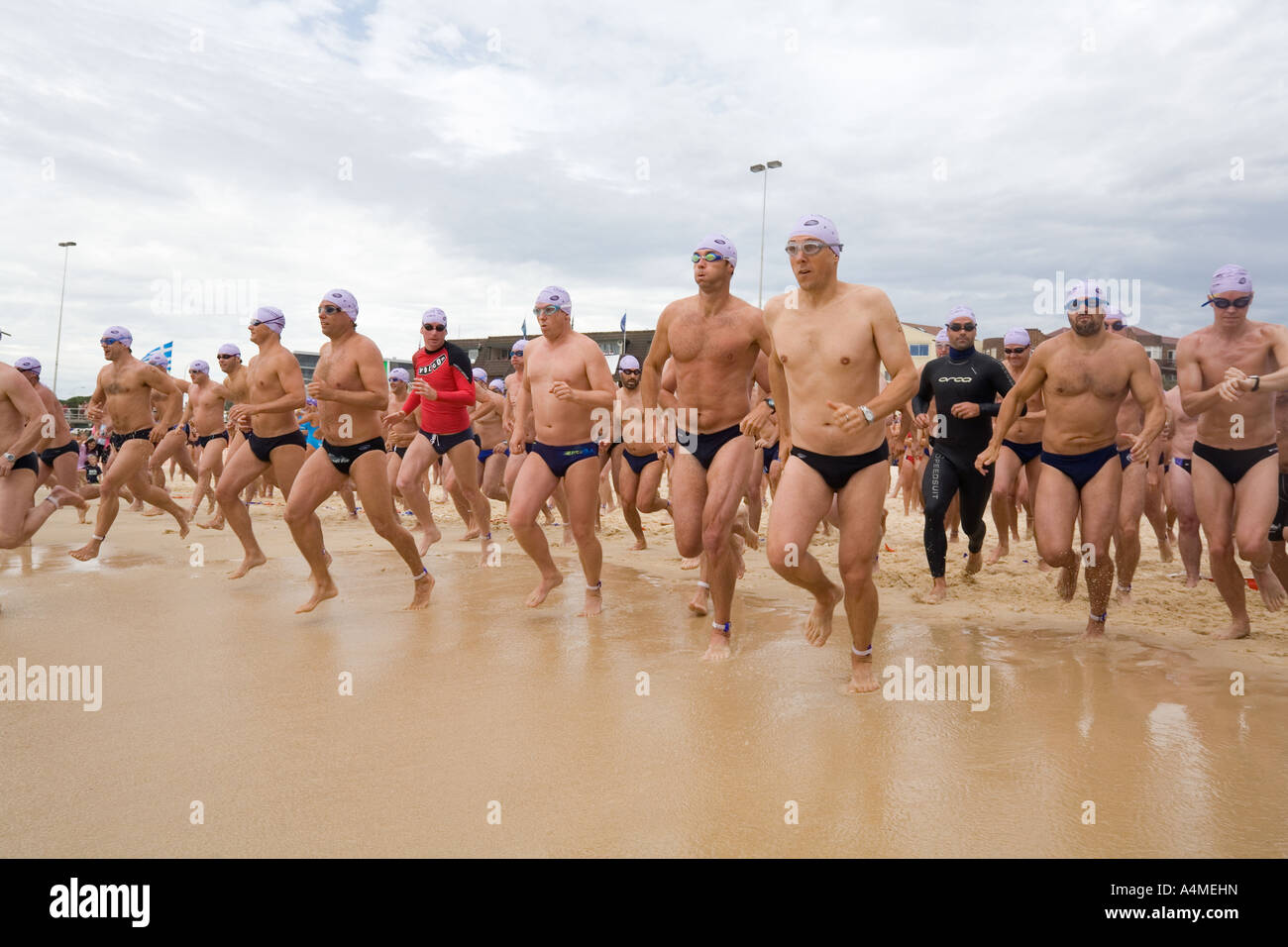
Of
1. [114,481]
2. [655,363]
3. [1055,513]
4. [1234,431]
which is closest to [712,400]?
[655,363]

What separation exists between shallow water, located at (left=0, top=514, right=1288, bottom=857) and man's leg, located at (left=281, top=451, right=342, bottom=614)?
0.39 meters

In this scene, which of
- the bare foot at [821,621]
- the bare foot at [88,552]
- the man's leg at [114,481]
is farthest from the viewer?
the man's leg at [114,481]

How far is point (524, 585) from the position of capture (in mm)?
7652

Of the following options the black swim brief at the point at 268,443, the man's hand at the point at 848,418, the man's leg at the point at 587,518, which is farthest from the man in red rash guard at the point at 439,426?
the man's hand at the point at 848,418

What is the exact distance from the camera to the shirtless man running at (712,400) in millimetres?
5418

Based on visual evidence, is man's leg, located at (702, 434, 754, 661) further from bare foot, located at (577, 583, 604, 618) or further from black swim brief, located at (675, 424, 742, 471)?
bare foot, located at (577, 583, 604, 618)

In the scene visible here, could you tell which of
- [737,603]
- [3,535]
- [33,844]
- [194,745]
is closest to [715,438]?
[737,603]

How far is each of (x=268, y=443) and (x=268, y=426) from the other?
0.14 metres

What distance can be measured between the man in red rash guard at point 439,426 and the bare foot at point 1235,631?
622 cm

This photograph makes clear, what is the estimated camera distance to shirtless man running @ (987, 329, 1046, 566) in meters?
7.97

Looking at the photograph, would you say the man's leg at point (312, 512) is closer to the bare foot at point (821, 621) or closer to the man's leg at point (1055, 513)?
the bare foot at point (821, 621)

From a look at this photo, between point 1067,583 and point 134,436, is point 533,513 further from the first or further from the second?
point 134,436

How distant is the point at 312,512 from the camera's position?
653 centimetres

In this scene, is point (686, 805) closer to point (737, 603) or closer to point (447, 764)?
point (447, 764)
